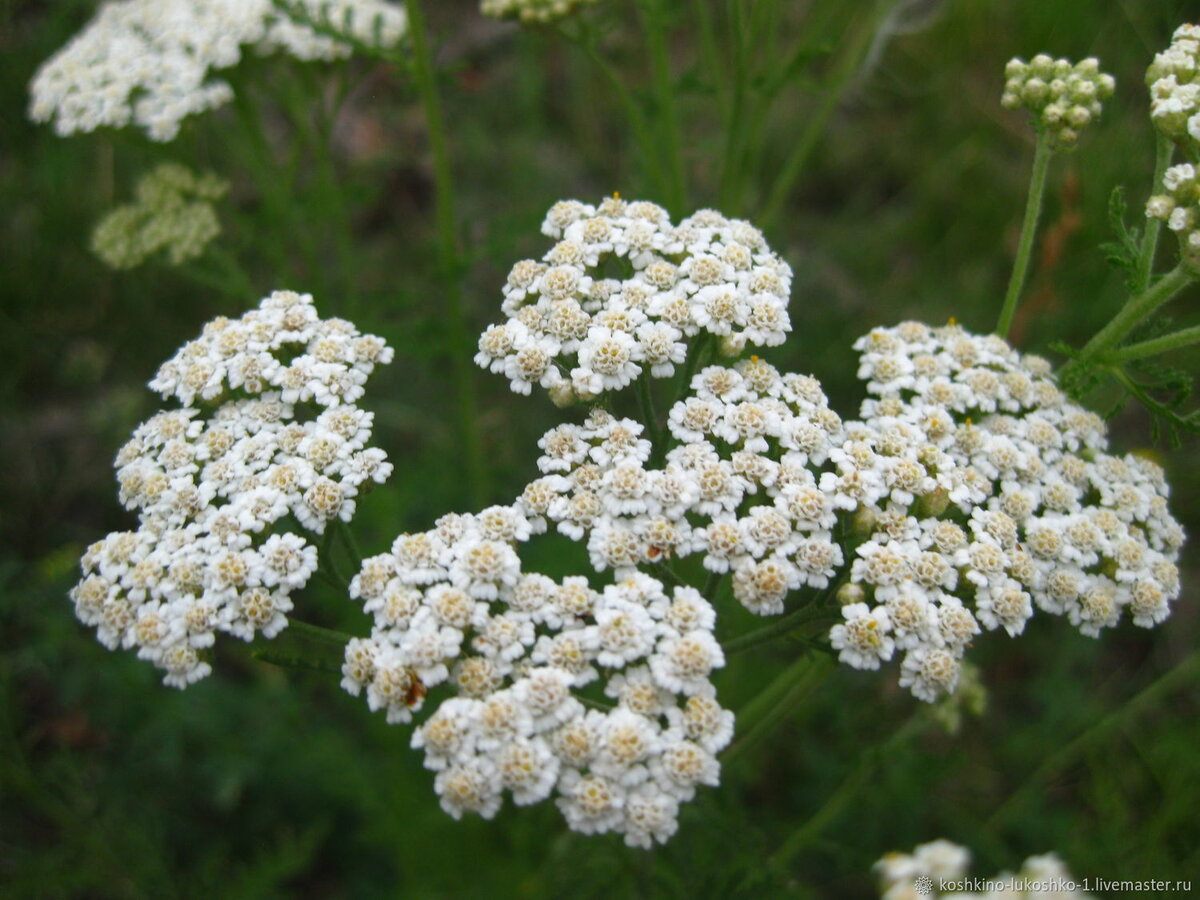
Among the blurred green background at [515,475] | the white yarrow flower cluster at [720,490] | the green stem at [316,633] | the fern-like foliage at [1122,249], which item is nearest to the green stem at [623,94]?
the blurred green background at [515,475]

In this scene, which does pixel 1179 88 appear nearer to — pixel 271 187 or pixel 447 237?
pixel 447 237

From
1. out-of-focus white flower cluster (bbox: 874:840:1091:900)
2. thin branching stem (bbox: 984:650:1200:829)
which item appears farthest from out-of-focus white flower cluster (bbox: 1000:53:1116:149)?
thin branching stem (bbox: 984:650:1200:829)

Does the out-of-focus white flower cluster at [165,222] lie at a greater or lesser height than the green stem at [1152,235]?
greater

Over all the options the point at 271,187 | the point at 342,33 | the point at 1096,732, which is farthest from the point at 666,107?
the point at 1096,732

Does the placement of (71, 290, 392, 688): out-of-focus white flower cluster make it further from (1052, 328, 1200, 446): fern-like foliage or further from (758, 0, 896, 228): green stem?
(1052, 328, 1200, 446): fern-like foliage

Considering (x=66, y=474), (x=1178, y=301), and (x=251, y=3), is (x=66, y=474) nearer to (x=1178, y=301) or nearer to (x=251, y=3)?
(x=251, y=3)

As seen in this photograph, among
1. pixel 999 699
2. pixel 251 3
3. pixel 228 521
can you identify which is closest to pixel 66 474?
pixel 251 3

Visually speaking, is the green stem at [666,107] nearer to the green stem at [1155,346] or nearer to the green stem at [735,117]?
the green stem at [735,117]

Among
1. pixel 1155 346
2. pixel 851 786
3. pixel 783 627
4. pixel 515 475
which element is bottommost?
pixel 851 786
